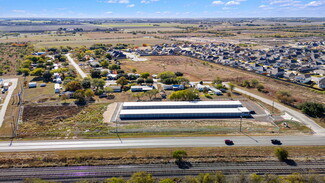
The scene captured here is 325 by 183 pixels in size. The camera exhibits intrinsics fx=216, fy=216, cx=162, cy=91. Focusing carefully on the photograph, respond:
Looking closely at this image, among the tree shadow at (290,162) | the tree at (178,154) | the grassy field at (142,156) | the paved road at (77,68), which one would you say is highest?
the paved road at (77,68)

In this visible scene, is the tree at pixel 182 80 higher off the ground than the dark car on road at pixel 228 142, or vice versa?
the tree at pixel 182 80

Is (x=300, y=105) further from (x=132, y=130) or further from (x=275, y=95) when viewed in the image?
(x=132, y=130)

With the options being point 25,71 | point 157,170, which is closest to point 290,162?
point 157,170

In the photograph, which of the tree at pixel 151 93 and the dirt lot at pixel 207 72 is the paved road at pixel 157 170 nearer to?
the tree at pixel 151 93

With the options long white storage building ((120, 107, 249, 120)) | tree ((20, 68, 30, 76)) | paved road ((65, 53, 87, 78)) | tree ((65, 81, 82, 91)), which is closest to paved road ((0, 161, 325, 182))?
long white storage building ((120, 107, 249, 120))

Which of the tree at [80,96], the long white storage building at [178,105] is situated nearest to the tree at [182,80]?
the long white storage building at [178,105]

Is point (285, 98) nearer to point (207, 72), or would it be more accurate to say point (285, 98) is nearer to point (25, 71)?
point (207, 72)

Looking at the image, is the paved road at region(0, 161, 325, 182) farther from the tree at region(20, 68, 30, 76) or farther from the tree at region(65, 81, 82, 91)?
the tree at region(20, 68, 30, 76)
